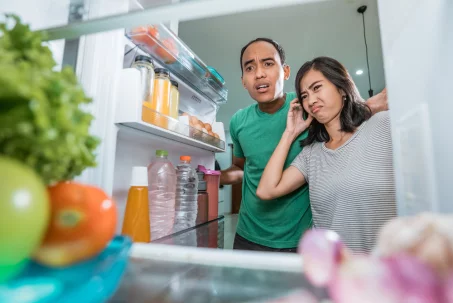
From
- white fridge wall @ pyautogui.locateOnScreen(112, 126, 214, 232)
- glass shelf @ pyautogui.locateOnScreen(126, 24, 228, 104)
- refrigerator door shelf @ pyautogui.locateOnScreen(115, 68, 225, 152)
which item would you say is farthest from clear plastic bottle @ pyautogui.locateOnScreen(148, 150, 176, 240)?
glass shelf @ pyautogui.locateOnScreen(126, 24, 228, 104)

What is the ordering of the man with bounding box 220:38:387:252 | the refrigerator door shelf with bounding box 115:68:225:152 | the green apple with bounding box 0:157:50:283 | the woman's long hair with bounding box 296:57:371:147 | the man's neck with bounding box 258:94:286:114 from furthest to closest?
the man's neck with bounding box 258:94:286:114 → the man with bounding box 220:38:387:252 → the woman's long hair with bounding box 296:57:371:147 → the refrigerator door shelf with bounding box 115:68:225:152 → the green apple with bounding box 0:157:50:283

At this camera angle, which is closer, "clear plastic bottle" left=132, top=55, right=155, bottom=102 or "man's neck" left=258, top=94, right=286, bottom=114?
"clear plastic bottle" left=132, top=55, right=155, bottom=102

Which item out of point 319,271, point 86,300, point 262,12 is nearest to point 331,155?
point 319,271

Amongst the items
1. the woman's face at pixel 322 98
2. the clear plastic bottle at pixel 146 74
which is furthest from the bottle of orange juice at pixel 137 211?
the woman's face at pixel 322 98

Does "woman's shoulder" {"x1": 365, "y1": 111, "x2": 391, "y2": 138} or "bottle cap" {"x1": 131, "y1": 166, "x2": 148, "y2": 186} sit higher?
"woman's shoulder" {"x1": 365, "y1": 111, "x2": 391, "y2": 138}

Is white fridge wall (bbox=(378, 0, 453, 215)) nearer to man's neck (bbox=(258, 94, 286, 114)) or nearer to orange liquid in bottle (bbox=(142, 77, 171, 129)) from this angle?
orange liquid in bottle (bbox=(142, 77, 171, 129))

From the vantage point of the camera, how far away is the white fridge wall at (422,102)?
328 millimetres

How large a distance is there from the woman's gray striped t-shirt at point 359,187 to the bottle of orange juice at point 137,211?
0.61 meters

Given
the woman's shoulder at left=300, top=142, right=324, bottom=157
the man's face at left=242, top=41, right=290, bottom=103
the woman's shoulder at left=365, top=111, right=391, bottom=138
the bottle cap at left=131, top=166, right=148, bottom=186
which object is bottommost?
the bottle cap at left=131, top=166, right=148, bottom=186

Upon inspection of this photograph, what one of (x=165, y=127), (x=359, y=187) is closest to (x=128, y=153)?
(x=165, y=127)

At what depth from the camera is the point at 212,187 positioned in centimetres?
139

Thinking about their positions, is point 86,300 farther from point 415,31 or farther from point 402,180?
point 415,31

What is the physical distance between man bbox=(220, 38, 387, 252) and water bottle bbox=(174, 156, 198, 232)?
249 millimetres

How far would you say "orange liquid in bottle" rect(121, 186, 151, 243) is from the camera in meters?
0.74
